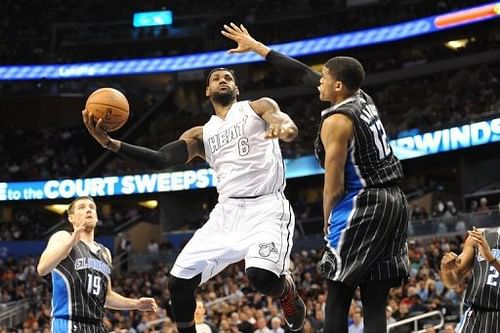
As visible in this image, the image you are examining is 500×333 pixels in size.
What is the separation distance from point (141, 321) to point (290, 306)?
37.9ft

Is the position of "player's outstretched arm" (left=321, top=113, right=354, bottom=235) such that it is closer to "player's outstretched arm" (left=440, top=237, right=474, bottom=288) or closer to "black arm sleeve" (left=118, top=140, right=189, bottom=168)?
"black arm sleeve" (left=118, top=140, right=189, bottom=168)

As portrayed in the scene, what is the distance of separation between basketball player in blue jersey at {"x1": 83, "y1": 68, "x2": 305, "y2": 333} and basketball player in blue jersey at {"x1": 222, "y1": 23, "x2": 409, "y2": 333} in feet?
4.05

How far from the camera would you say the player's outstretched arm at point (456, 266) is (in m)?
6.74

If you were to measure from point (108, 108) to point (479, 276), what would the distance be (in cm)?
327

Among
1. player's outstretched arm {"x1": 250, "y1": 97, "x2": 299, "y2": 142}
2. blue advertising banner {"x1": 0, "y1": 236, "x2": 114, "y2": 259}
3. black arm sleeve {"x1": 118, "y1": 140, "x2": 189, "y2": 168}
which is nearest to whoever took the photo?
player's outstretched arm {"x1": 250, "y1": 97, "x2": 299, "y2": 142}

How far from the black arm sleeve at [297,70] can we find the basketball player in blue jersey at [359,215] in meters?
0.57

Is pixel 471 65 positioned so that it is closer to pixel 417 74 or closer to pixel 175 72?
pixel 417 74

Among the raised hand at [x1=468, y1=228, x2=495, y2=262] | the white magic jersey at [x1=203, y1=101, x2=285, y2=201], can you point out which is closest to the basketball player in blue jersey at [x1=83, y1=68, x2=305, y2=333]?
the white magic jersey at [x1=203, y1=101, x2=285, y2=201]

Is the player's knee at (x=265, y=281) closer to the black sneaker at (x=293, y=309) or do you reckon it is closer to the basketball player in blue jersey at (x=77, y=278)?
the black sneaker at (x=293, y=309)

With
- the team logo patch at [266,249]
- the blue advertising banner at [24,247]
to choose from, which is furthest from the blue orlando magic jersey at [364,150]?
the blue advertising banner at [24,247]

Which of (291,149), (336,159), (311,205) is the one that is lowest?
(336,159)

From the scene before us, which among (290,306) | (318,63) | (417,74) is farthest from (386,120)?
(290,306)

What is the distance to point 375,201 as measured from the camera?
4938 millimetres

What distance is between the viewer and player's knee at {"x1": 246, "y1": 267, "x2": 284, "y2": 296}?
6.16 m
